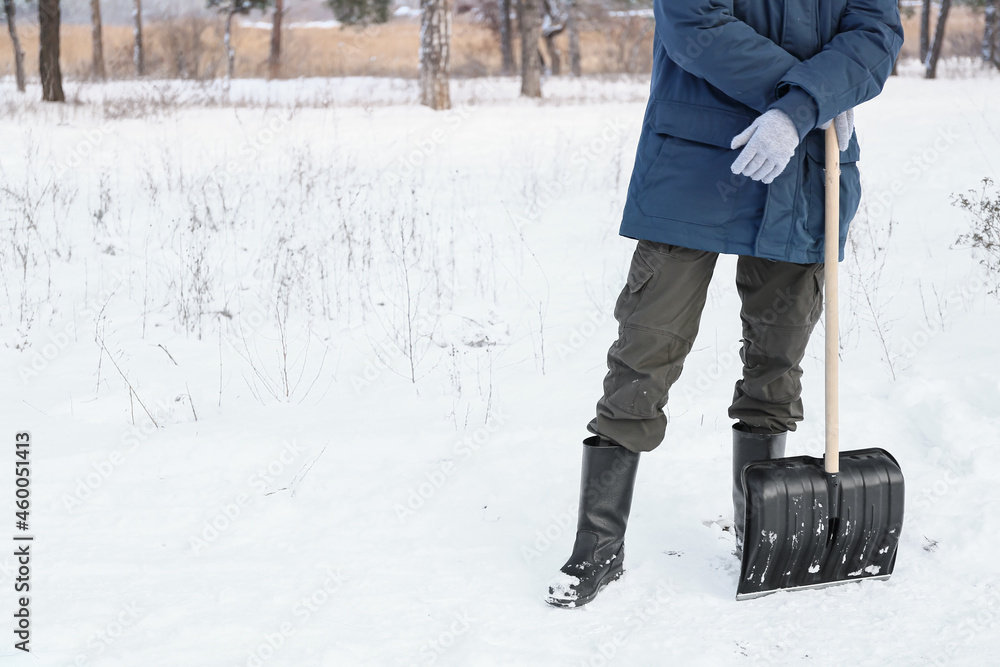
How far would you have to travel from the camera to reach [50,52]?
→ 12.0m

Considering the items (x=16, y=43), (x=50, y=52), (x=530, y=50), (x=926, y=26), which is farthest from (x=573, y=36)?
(x=50, y=52)

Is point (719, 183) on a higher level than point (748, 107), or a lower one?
lower

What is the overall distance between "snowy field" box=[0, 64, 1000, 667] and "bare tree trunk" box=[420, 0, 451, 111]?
5442 mm

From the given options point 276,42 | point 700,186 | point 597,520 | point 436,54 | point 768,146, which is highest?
point 276,42

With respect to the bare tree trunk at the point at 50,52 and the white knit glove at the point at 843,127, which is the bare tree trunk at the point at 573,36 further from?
the white knit glove at the point at 843,127

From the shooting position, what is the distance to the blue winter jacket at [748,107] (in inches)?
78.2

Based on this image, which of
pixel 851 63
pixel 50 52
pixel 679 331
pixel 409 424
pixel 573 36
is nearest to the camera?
pixel 851 63

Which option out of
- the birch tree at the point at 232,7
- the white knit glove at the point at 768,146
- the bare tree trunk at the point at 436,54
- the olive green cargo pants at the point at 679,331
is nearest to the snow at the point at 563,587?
the olive green cargo pants at the point at 679,331

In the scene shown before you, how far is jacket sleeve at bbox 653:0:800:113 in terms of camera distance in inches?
76.8

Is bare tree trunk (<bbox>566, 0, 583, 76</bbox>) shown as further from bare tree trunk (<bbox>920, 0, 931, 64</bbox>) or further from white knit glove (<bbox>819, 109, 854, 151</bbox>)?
white knit glove (<bbox>819, 109, 854, 151</bbox>)

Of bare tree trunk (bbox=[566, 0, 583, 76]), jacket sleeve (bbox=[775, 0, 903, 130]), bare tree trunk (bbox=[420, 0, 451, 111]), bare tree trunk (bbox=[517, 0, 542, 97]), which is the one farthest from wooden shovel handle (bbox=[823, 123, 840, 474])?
bare tree trunk (bbox=[566, 0, 583, 76])

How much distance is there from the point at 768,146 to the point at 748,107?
208mm

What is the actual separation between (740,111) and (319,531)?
6.04 ft

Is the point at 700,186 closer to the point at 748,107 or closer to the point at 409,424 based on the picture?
the point at 748,107
